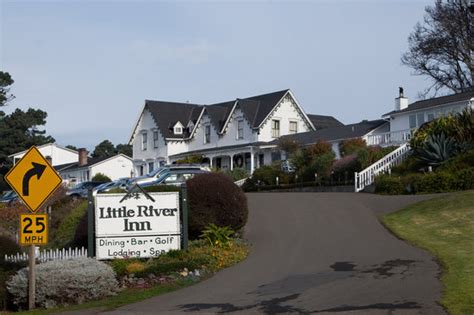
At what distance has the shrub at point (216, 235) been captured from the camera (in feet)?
61.9

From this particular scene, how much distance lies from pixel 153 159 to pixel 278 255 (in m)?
48.0

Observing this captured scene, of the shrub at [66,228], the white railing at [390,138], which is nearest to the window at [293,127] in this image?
the white railing at [390,138]

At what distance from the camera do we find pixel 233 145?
57.7m

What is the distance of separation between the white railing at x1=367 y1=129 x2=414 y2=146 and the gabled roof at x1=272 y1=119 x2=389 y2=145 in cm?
112

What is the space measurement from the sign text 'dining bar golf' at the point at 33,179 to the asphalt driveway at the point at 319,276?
3.12 meters

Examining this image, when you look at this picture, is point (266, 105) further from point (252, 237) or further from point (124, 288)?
point (124, 288)

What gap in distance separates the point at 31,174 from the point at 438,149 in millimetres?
21457

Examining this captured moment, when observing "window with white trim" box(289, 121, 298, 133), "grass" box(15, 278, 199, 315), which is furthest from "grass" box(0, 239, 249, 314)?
"window with white trim" box(289, 121, 298, 133)

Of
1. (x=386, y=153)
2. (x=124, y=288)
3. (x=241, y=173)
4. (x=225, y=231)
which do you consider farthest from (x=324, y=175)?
(x=124, y=288)

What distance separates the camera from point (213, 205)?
65.6 feet

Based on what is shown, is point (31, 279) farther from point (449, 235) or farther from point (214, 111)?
point (214, 111)

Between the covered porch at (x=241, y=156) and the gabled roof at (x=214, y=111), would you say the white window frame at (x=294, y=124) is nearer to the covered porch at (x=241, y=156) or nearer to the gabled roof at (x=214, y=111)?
the gabled roof at (x=214, y=111)

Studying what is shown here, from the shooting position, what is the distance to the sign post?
46.9ft

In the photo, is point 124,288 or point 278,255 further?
point 278,255
